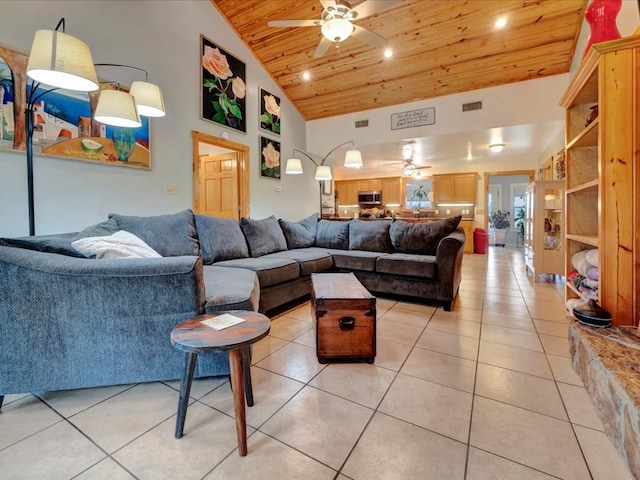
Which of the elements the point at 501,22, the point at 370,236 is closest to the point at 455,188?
the point at 501,22

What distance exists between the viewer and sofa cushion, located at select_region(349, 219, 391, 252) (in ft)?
12.0

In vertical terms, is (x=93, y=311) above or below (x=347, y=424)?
above

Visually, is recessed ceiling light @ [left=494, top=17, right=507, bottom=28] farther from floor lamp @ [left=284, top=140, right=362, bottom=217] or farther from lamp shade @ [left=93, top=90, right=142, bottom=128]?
lamp shade @ [left=93, top=90, right=142, bottom=128]

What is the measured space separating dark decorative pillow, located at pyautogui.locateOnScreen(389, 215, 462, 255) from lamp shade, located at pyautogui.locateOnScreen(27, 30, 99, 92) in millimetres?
3076

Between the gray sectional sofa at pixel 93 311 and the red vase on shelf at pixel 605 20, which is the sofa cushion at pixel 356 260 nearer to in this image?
the gray sectional sofa at pixel 93 311

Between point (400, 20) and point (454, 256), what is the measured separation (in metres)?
3.19

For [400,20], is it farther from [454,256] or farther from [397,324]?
[397,324]

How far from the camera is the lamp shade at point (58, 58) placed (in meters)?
1.54

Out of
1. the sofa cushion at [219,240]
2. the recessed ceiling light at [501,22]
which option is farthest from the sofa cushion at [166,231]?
the recessed ceiling light at [501,22]

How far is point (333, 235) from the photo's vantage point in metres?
4.05

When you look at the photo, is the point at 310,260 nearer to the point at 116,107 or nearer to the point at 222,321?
the point at 222,321

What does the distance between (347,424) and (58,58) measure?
7.78 ft

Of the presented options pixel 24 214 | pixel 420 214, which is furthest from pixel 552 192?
pixel 24 214

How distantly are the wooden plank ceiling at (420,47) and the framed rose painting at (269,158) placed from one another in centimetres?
119
